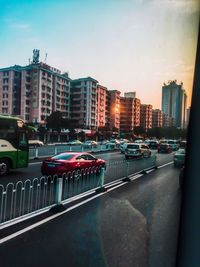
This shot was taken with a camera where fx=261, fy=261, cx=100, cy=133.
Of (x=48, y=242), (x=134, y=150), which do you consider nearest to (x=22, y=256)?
(x=48, y=242)

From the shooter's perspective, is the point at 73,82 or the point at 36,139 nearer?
the point at 36,139

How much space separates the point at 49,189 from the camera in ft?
20.2

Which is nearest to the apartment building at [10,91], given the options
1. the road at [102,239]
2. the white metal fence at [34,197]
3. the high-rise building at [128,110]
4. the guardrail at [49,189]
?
the high-rise building at [128,110]

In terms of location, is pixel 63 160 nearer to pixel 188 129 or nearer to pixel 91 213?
pixel 91 213

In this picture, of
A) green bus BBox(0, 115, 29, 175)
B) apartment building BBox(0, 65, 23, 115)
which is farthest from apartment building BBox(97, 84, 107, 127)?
green bus BBox(0, 115, 29, 175)

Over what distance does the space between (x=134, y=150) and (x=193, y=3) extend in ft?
50.7

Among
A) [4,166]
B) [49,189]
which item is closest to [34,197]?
[49,189]

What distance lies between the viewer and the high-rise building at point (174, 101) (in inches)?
93.7

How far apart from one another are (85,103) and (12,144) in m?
37.7

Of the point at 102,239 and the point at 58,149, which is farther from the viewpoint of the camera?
the point at 58,149

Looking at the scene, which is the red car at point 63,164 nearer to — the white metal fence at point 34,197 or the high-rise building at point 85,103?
the white metal fence at point 34,197

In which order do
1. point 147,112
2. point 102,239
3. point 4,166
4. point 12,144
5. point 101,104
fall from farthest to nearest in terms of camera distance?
1. point 101,104
2. point 12,144
3. point 4,166
4. point 147,112
5. point 102,239

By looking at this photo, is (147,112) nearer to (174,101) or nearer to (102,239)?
(174,101)

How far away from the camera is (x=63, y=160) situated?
796cm
